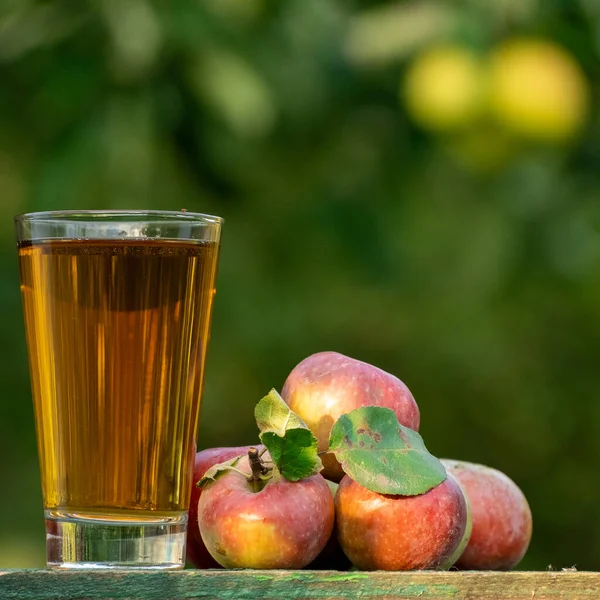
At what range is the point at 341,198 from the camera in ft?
13.1

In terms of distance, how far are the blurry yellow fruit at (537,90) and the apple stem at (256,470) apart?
79.9 inches

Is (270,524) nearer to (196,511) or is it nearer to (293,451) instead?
(293,451)

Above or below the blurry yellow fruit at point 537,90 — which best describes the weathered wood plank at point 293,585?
below

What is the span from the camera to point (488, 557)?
1.87 m

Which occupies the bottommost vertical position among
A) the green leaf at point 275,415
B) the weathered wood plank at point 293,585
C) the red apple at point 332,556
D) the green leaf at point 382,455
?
the red apple at point 332,556

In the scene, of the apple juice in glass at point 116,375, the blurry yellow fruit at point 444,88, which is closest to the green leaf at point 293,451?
the apple juice in glass at point 116,375

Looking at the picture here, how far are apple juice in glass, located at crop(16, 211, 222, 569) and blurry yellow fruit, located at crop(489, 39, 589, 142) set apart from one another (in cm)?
203

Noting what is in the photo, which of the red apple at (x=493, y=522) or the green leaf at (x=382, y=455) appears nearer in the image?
the green leaf at (x=382, y=455)

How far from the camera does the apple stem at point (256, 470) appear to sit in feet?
5.49

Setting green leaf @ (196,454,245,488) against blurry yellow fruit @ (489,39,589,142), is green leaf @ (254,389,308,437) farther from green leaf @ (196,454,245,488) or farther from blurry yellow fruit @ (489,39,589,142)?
blurry yellow fruit @ (489,39,589,142)

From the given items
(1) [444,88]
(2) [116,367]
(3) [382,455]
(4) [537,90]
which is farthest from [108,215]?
(4) [537,90]

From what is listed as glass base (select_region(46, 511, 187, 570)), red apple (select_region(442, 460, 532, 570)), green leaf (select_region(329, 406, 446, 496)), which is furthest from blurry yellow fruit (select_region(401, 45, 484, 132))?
glass base (select_region(46, 511, 187, 570))

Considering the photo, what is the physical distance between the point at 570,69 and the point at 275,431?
219 centimetres

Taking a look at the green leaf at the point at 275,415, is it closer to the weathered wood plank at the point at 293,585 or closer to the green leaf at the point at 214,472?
the green leaf at the point at 214,472
